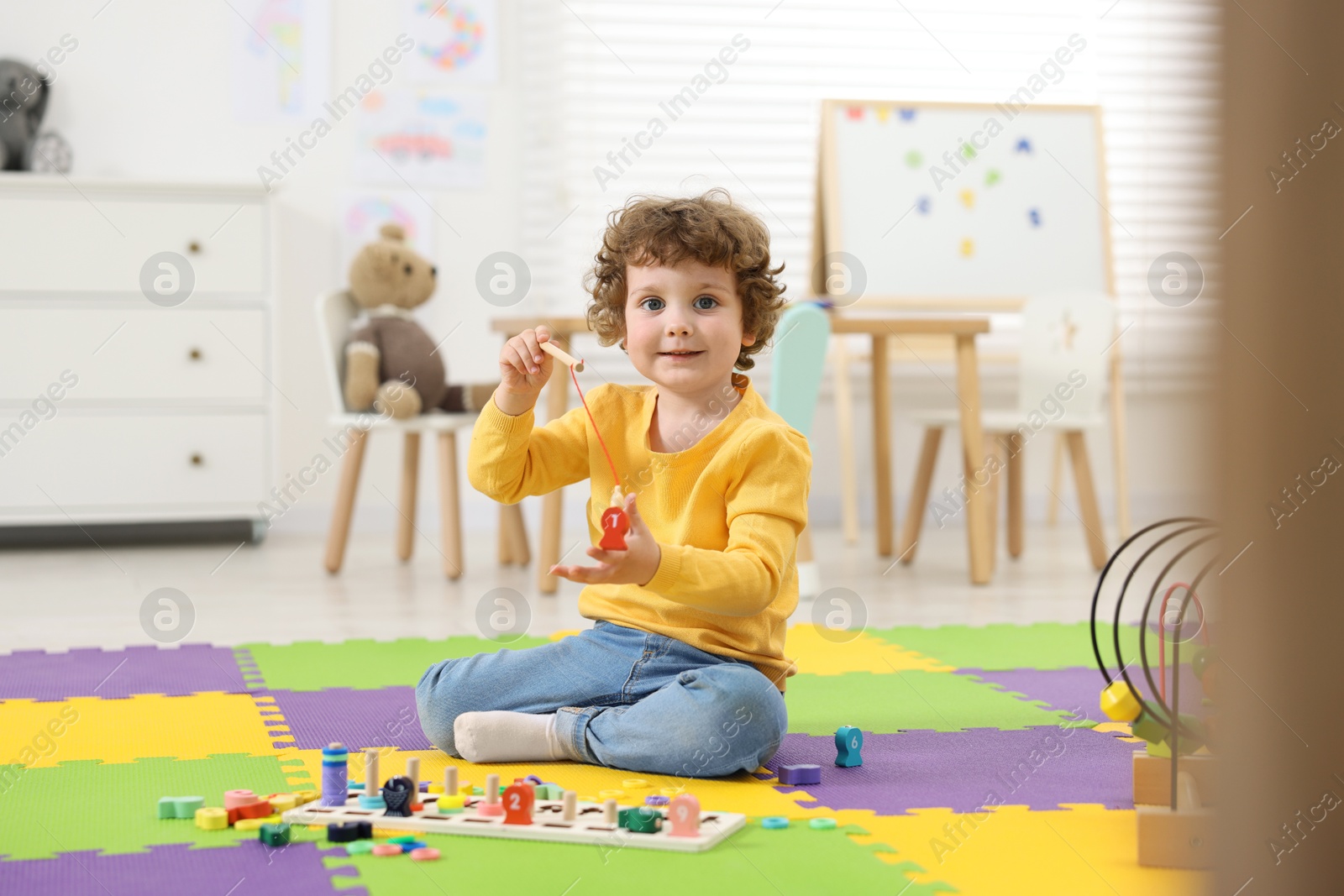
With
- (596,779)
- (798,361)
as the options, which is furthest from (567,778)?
(798,361)

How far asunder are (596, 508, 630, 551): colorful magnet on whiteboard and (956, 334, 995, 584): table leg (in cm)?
177

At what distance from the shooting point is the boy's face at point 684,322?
52.1 inches

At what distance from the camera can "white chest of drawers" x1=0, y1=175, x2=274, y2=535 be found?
321cm

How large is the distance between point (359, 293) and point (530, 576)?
0.91 m

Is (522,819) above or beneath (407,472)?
beneath

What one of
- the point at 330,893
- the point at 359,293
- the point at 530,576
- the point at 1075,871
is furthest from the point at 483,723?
the point at 359,293

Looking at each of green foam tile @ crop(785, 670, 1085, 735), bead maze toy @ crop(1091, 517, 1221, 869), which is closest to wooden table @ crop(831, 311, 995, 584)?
green foam tile @ crop(785, 670, 1085, 735)

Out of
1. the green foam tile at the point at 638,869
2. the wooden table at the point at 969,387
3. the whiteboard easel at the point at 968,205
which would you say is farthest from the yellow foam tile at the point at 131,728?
the whiteboard easel at the point at 968,205

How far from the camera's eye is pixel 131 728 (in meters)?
1.46

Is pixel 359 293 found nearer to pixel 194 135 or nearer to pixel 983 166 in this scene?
pixel 194 135

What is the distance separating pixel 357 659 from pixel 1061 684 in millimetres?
974

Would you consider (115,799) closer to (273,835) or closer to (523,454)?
(273,835)

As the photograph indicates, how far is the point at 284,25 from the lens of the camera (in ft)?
12.1

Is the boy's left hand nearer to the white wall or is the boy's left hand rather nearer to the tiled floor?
the tiled floor
